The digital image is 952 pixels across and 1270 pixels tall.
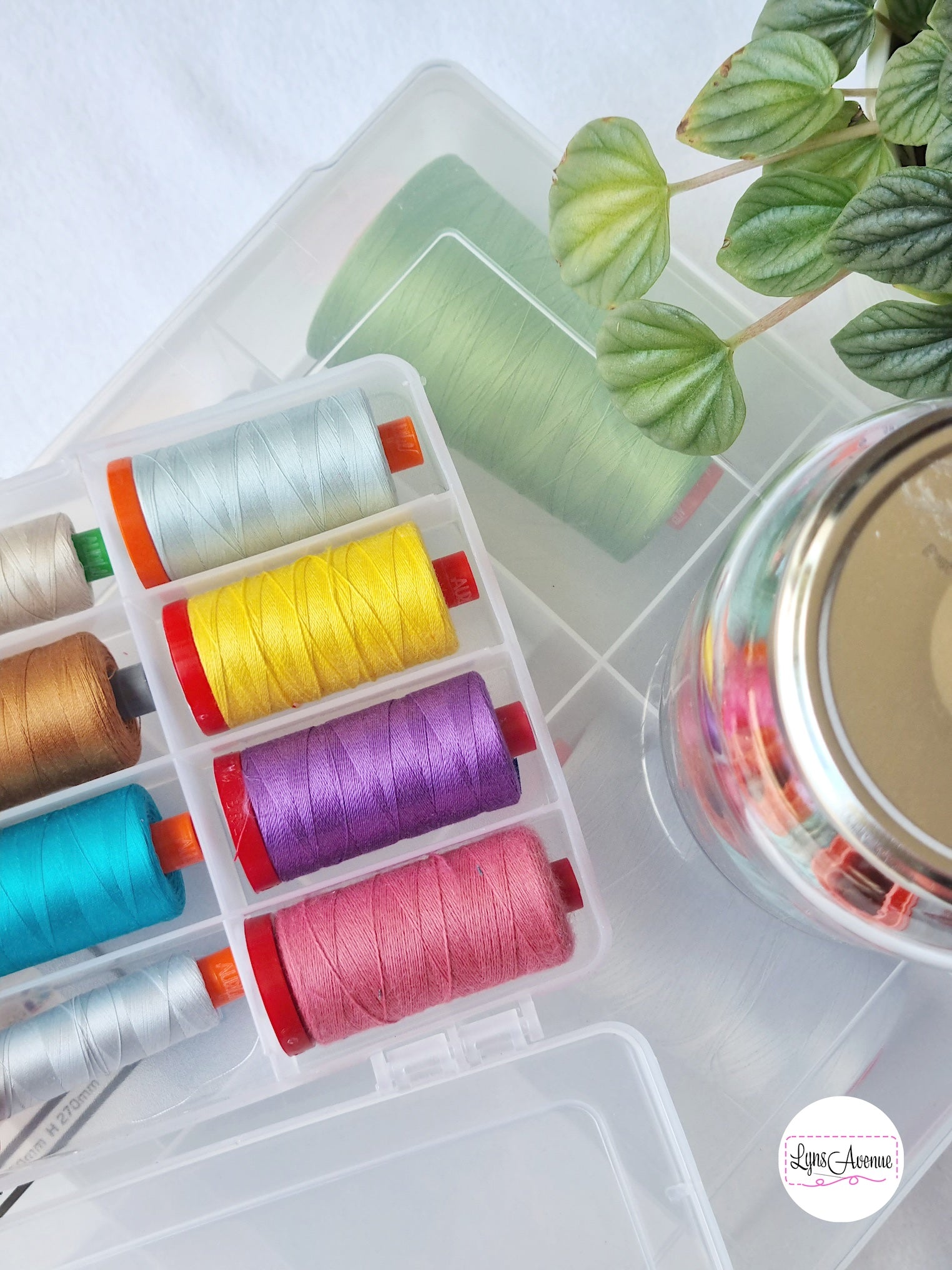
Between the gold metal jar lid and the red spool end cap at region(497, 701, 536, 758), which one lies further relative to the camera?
the red spool end cap at region(497, 701, 536, 758)

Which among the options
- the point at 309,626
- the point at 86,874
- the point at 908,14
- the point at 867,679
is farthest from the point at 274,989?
the point at 908,14

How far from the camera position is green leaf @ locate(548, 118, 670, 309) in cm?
68

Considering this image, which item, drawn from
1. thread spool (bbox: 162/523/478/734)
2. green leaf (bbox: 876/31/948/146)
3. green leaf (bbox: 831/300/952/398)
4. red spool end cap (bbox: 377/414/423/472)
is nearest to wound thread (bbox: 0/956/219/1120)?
thread spool (bbox: 162/523/478/734)

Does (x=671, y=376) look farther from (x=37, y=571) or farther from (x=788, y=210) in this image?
(x=37, y=571)

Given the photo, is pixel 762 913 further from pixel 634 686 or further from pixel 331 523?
pixel 331 523

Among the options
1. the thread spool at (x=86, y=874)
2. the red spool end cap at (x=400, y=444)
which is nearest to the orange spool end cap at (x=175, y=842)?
the thread spool at (x=86, y=874)

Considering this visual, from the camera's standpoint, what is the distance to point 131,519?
0.81 m

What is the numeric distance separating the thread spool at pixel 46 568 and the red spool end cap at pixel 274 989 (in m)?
0.30

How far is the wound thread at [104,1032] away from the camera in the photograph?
31.5 inches

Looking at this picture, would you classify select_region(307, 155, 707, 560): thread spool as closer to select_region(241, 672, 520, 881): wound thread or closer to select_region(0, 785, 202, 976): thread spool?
select_region(241, 672, 520, 881): wound thread

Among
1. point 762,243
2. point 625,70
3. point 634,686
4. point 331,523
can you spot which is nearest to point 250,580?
point 331,523

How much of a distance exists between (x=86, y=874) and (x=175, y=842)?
7cm

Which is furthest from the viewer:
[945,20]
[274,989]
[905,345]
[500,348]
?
[500,348]

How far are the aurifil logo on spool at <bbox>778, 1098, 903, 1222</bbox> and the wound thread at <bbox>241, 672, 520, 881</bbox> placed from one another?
38cm
